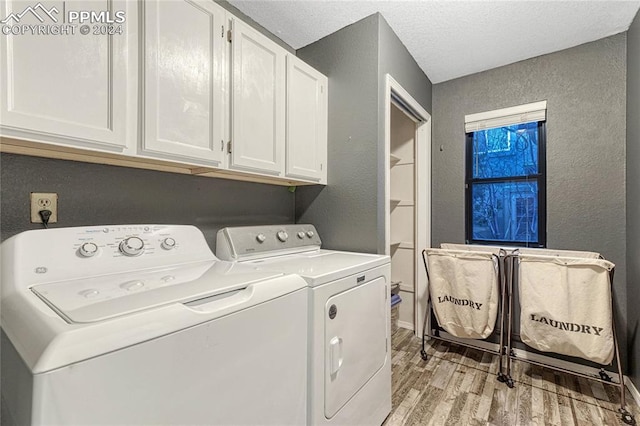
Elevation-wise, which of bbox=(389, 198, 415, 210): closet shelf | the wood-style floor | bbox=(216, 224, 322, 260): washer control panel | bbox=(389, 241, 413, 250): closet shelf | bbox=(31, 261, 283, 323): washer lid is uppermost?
bbox=(389, 198, 415, 210): closet shelf

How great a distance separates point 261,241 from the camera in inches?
65.9

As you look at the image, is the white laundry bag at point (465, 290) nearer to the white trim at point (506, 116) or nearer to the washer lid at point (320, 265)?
the washer lid at point (320, 265)

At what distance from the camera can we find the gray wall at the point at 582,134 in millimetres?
2086

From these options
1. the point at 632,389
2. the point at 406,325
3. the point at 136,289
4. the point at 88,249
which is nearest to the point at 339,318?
the point at 136,289

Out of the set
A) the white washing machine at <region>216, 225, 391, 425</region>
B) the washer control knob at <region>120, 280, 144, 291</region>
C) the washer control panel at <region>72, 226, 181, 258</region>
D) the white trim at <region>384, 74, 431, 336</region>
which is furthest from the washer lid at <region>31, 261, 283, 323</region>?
the white trim at <region>384, 74, 431, 336</region>

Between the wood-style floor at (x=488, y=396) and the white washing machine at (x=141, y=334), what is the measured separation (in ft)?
3.67

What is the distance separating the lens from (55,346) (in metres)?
0.56

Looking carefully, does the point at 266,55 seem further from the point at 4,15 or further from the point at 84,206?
the point at 84,206

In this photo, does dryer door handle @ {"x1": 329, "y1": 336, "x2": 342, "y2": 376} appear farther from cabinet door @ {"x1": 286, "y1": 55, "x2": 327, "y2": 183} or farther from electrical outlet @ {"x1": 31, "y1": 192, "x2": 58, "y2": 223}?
electrical outlet @ {"x1": 31, "y1": 192, "x2": 58, "y2": 223}

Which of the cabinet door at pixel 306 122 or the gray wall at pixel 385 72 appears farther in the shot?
the gray wall at pixel 385 72

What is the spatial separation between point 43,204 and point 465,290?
2.50 metres

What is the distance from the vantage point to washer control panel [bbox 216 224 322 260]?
61.1 inches

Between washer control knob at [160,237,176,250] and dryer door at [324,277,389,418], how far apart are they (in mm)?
730

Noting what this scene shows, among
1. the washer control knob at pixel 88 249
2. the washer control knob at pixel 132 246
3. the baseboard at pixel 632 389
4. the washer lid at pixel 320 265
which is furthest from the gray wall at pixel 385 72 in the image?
the baseboard at pixel 632 389
